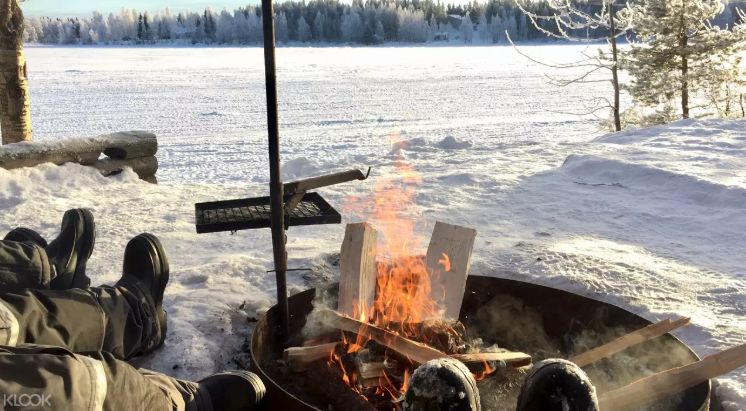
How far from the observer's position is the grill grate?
205 cm

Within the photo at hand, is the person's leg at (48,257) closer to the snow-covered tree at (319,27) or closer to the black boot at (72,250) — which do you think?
the black boot at (72,250)

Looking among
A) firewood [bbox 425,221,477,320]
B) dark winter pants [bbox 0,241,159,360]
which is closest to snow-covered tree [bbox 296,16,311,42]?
firewood [bbox 425,221,477,320]

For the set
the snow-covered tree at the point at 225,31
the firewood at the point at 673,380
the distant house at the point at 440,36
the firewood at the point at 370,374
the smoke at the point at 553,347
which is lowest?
the smoke at the point at 553,347

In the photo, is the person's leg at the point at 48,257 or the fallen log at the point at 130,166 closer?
the person's leg at the point at 48,257

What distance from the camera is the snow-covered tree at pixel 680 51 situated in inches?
469

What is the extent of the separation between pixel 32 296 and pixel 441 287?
1.53 metres

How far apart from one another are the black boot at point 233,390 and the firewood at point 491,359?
0.68 m

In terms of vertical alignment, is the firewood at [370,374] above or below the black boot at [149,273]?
below

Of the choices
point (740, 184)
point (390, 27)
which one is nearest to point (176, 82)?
point (740, 184)

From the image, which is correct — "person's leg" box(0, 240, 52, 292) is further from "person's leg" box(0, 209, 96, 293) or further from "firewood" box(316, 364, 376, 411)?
"firewood" box(316, 364, 376, 411)

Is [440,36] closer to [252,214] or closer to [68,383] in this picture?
[252,214]

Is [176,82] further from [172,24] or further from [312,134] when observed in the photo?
[172,24]

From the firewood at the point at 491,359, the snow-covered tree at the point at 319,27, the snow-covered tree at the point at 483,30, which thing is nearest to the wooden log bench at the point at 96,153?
the firewood at the point at 491,359

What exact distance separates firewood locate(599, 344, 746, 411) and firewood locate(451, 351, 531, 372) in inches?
14.6
